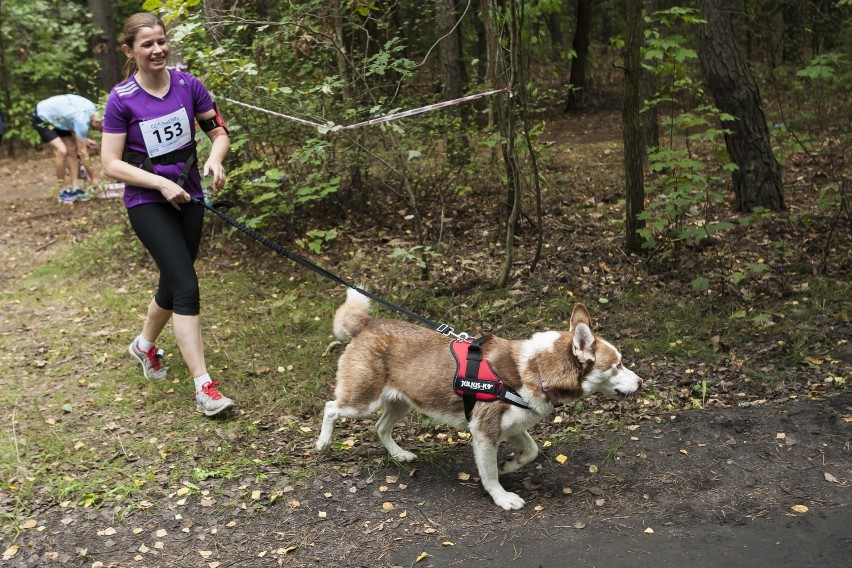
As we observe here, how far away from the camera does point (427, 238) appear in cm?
848

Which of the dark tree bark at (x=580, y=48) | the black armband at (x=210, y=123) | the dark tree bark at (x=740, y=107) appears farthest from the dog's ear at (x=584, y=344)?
the dark tree bark at (x=580, y=48)

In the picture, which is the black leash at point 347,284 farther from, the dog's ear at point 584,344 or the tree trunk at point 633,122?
the tree trunk at point 633,122

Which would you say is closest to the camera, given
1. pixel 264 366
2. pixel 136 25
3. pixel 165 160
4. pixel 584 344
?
pixel 584 344

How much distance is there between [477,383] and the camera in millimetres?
4324

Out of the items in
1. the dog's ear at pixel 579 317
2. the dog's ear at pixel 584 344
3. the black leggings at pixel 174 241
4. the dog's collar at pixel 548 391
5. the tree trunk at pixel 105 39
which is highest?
the tree trunk at pixel 105 39

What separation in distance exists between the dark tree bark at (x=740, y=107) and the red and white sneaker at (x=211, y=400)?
252 inches

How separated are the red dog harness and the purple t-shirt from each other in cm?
244

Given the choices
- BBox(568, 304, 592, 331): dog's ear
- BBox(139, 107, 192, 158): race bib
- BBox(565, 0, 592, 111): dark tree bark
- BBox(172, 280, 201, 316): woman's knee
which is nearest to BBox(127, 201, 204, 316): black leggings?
BBox(172, 280, 201, 316): woman's knee

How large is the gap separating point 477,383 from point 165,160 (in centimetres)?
270

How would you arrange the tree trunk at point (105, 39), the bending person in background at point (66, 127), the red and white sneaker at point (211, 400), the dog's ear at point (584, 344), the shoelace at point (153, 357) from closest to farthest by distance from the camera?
the dog's ear at point (584, 344) → the red and white sneaker at point (211, 400) → the shoelace at point (153, 357) → the bending person in background at point (66, 127) → the tree trunk at point (105, 39)

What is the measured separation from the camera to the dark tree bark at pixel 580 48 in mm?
16688

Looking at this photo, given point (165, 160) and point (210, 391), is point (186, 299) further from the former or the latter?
point (165, 160)

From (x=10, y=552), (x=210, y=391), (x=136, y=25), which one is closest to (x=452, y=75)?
(x=136, y=25)

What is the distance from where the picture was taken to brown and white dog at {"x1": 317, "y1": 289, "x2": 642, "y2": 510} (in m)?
4.26
